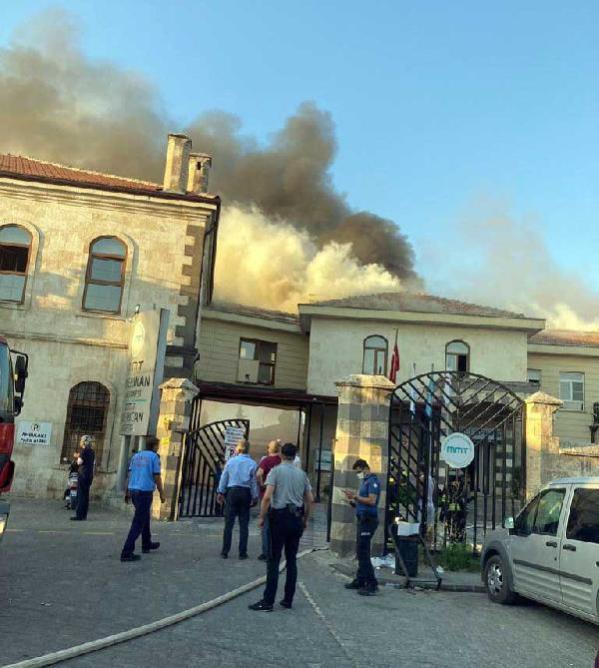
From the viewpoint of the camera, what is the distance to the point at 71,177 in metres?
19.3

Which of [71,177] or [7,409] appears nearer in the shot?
[7,409]

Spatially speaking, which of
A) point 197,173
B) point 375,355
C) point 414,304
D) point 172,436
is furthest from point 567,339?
point 172,436

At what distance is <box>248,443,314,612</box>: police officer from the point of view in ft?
21.1

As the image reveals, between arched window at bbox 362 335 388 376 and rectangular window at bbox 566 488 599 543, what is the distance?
19.3 metres

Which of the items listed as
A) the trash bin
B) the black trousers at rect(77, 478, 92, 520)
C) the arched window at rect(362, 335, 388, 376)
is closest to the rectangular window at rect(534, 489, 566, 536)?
the trash bin

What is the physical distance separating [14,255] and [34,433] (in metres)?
5.33

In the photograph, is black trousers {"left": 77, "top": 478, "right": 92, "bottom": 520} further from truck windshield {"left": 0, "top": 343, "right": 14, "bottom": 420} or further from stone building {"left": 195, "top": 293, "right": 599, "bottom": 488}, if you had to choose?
stone building {"left": 195, "top": 293, "right": 599, "bottom": 488}

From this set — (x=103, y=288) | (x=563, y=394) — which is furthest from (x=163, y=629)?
(x=563, y=394)

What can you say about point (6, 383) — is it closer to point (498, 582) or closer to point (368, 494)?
point (368, 494)

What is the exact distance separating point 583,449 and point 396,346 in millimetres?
13801

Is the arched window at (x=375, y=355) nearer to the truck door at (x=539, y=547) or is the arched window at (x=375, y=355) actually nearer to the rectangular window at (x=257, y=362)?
the rectangular window at (x=257, y=362)

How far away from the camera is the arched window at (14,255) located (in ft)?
59.4

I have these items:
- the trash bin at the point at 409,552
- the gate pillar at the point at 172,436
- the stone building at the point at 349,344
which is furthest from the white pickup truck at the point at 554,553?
the stone building at the point at 349,344

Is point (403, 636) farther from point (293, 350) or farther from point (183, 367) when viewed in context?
point (293, 350)
